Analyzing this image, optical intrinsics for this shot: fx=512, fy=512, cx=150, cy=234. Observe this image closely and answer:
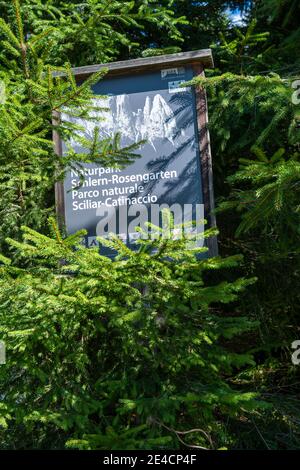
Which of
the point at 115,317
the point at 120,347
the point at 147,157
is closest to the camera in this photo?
the point at 115,317

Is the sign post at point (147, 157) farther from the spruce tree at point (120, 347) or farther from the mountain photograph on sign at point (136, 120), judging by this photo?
the spruce tree at point (120, 347)

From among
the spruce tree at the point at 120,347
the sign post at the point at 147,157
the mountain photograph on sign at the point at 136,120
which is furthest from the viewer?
the mountain photograph on sign at the point at 136,120

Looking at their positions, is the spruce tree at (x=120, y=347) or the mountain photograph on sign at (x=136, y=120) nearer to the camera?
the spruce tree at (x=120, y=347)

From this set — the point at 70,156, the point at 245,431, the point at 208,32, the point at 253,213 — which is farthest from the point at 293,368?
the point at 208,32

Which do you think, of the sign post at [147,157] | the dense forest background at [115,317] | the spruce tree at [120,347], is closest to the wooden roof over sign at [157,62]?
the sign post at [147,157]

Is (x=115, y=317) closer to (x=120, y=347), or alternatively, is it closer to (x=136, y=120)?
(x=120, y=347)

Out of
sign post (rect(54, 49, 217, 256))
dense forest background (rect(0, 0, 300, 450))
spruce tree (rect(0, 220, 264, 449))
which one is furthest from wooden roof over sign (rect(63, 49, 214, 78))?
spruce tree (rect(0, 220, 264, 449))

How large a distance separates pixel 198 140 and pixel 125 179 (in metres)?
0.62

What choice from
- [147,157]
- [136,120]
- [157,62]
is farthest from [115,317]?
[157,62]

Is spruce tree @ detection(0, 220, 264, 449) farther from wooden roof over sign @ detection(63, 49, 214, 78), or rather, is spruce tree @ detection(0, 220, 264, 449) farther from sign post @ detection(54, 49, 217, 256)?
wooden roof over sign @ detection(63, 49, 214, 78)

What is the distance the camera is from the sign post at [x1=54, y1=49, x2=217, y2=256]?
3.69m

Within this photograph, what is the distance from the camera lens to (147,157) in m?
3.83

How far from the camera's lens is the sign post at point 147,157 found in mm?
3693

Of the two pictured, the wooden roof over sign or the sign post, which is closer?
the sign post
